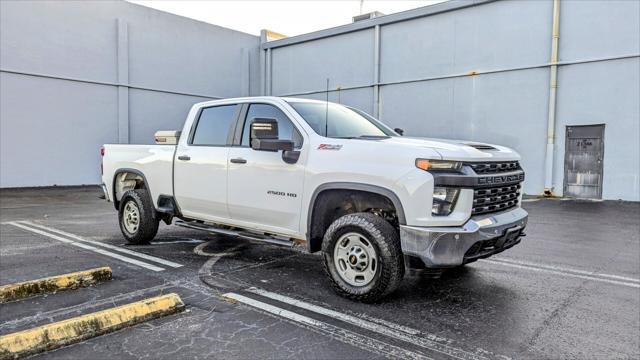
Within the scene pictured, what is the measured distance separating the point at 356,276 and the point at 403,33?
16.3 metres

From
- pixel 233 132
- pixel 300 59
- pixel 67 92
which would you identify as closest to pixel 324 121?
pixel 233 132

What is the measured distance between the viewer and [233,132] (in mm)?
5637

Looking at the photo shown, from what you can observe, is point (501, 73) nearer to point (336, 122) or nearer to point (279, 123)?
point (336, 122)

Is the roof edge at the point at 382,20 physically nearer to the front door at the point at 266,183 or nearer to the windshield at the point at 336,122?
the windshield at the point at 336,122

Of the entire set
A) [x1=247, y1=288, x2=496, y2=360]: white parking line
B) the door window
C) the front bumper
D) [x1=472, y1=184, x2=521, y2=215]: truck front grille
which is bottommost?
[x1=247, y1=288, x2=496, y2=360]: white parking line

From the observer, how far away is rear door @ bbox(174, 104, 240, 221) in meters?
5.62

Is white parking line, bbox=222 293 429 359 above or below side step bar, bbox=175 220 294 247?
below

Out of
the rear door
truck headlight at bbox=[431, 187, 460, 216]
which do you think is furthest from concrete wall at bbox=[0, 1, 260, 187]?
truck headlight at bbox=[431, 187, 460, 216]

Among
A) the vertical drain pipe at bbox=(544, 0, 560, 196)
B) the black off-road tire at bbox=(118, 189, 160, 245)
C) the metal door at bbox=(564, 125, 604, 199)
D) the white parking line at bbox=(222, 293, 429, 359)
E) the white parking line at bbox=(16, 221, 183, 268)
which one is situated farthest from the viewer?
the vertical drain pipe at bbox=(544, 0, 560, 196)

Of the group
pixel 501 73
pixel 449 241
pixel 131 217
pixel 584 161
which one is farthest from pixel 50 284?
pixel 501 73

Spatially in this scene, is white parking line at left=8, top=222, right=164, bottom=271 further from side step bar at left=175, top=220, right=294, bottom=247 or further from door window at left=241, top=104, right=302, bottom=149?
door window at left=241, top=104, right=302, bottom=149

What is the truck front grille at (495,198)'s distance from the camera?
13.4 ft

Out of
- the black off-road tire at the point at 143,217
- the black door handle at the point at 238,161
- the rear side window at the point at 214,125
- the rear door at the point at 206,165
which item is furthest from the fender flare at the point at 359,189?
the black off-road tire at the point at 143,217

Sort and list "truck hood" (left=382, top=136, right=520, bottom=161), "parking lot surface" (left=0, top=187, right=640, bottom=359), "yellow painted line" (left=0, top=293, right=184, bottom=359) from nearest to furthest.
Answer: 1. "yellow painted line" (left=0, top=293, right=184, bottom=359)
2. "parking lot surface" (left=0, top=187, right=640, bottom=359)
3. "truck hood" (left=382, top=136, right=520, bottom=161)
